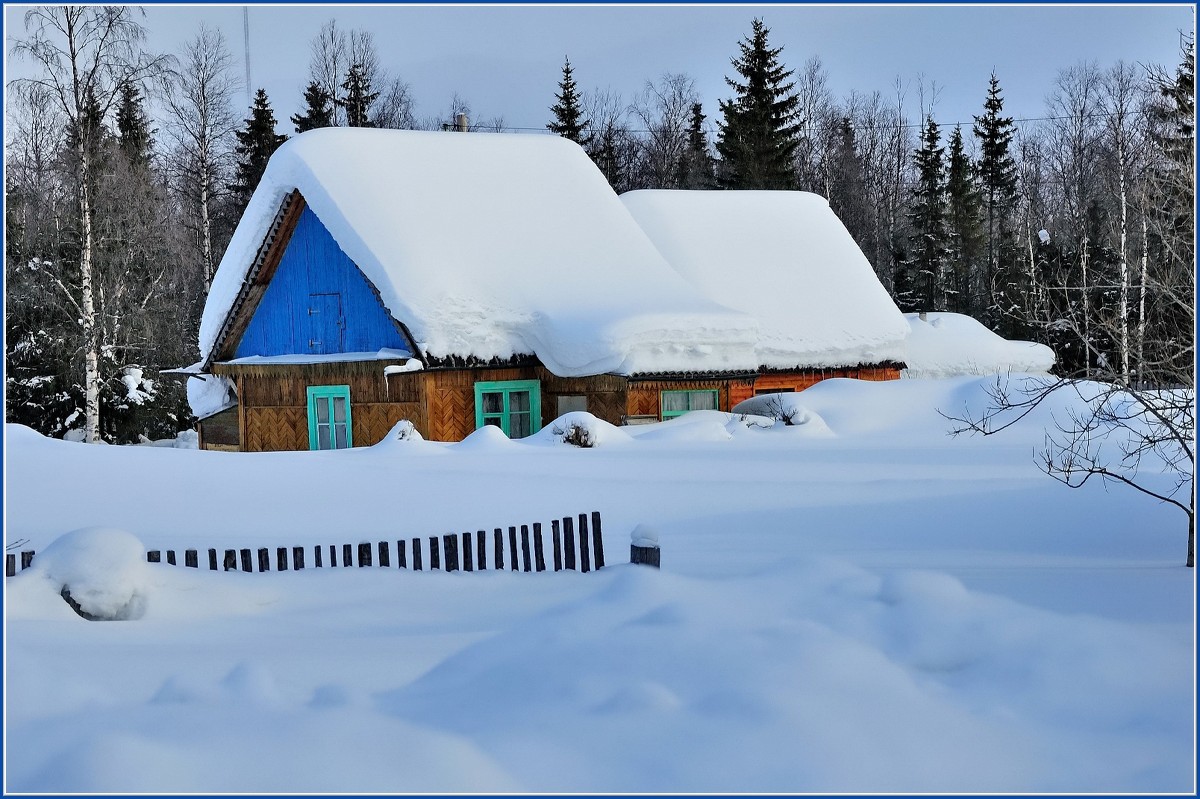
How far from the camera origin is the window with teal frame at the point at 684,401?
2120 cm

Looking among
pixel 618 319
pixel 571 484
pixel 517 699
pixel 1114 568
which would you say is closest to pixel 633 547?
pixel 517 699

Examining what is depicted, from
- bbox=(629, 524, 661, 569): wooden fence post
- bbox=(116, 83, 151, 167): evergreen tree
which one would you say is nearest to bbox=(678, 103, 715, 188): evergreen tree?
bbox=(116, 83, 151, 167): evergreen tree

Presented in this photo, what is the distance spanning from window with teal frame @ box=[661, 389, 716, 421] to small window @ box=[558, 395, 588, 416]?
147cm

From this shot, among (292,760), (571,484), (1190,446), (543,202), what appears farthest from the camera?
(543,202)

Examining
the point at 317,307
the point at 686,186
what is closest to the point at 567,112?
the point at 686,186

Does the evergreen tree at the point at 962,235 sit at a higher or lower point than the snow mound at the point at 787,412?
higher

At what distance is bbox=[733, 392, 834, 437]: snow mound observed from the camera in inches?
721

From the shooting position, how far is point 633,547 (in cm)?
797

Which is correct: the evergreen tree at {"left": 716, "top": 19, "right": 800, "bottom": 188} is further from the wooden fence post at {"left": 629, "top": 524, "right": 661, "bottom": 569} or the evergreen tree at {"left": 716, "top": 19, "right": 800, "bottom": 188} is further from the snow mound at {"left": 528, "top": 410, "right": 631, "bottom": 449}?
the wooden fence post at {"left": 629, "top": 524, "right": 661, "bottom": 569}

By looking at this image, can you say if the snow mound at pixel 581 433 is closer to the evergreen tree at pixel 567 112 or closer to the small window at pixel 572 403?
the small window at pixel 572 403

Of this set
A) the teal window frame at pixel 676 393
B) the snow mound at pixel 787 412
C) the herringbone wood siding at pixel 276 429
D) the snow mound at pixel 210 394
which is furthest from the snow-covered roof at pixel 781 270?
the snow mound at pixel 210 394

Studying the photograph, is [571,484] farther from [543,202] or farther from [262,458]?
[543,202]

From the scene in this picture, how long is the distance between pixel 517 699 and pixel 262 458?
1135cm

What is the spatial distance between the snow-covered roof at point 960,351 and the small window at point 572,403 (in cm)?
1123
